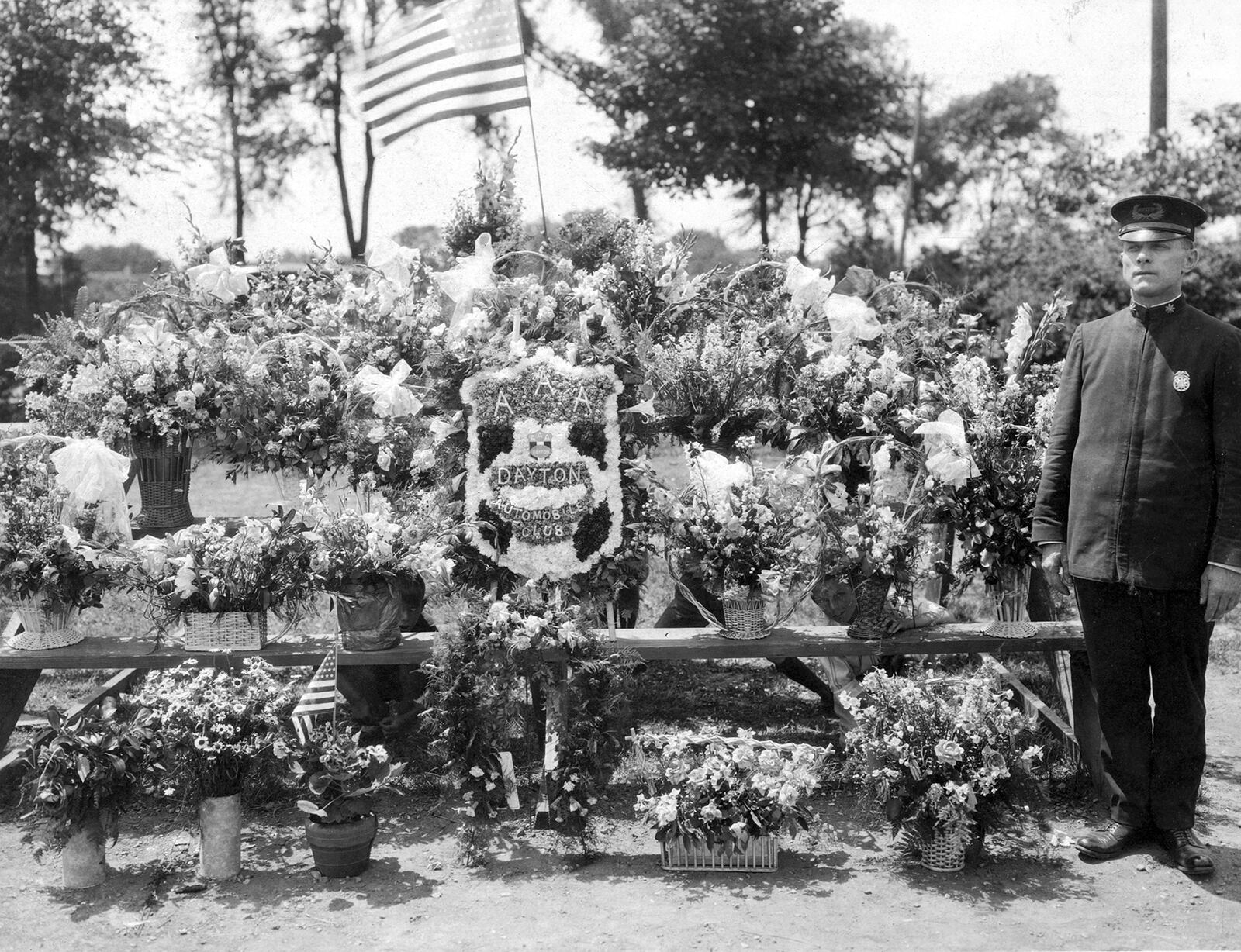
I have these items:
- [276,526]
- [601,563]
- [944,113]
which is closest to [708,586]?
[601,563]

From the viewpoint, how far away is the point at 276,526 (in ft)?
16.7

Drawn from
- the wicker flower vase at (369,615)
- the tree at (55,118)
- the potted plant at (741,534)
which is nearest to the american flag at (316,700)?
the wicker flower vase at (369,615)

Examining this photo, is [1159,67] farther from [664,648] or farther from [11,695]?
[11,695]

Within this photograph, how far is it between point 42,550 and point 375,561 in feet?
4.51

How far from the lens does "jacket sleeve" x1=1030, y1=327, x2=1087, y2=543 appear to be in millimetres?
4660

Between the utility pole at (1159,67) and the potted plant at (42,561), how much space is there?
15542 mm

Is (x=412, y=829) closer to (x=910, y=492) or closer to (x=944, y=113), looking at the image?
(x=910, y=492)

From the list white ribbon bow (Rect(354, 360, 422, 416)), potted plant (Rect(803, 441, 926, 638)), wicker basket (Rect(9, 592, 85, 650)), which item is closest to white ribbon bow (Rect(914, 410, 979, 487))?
potted plant (Rect(803, 441, 926, 638))

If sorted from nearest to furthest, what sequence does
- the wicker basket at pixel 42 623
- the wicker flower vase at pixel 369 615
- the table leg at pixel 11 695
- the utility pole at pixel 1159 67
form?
1. the wicker flower vase at pixel 369 615
2. the wicker basket at pixel 42 623
3. the table leg at pixel 11 695
4. the utility pole at pixel 1159 67

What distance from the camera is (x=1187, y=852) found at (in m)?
4.38

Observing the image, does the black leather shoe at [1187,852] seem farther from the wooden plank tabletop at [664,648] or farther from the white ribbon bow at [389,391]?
the white ribbon bow at [389,391]

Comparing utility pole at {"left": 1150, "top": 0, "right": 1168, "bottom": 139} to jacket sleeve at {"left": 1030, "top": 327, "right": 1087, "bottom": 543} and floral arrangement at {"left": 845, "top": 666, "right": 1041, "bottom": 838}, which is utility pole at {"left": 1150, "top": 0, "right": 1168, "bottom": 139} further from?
floral arrangement at {"left": 845, "top": 666, "right": 1041, "bottom": 838}

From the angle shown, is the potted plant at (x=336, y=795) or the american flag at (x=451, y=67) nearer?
the potted plant at (x=336, y=795)

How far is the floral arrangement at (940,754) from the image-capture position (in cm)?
438
